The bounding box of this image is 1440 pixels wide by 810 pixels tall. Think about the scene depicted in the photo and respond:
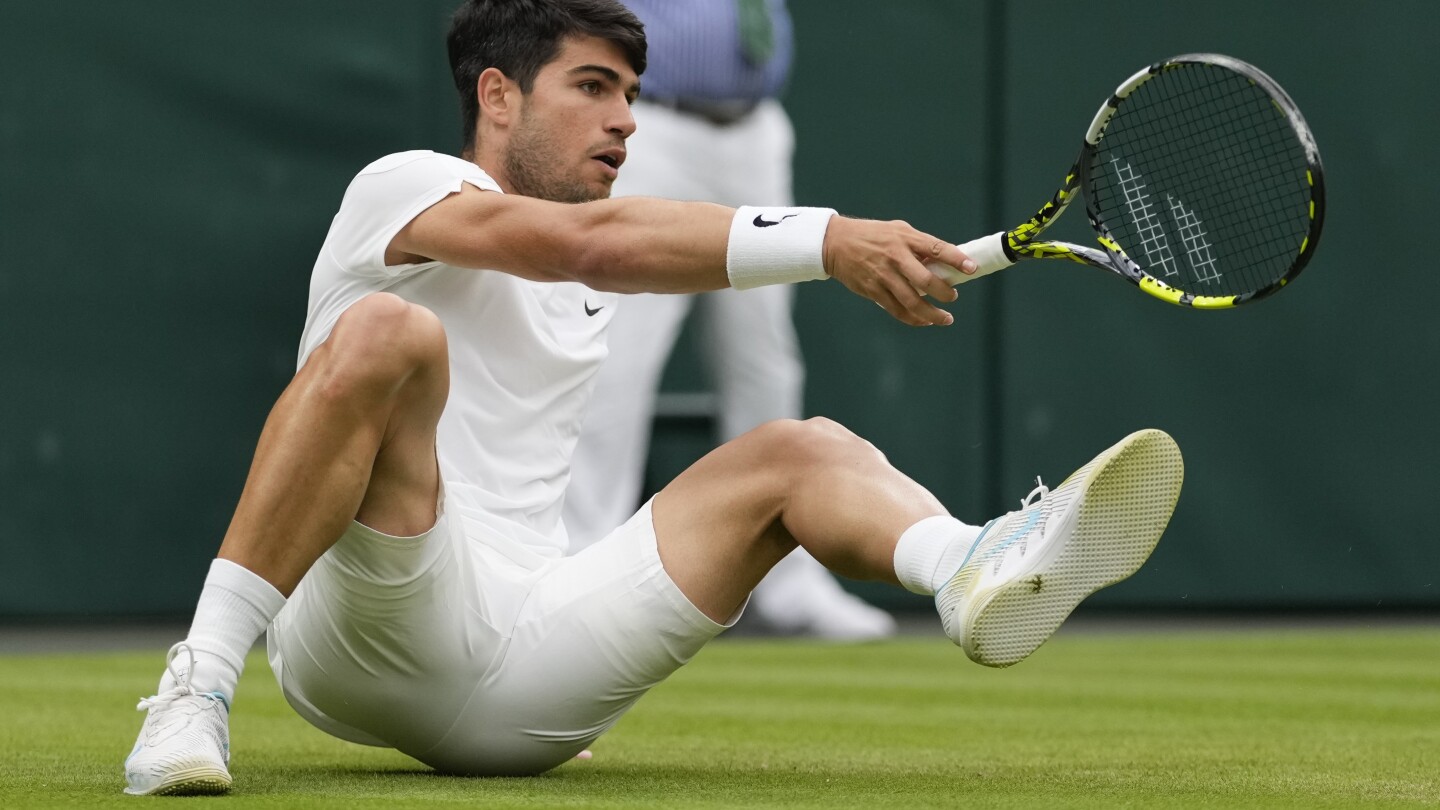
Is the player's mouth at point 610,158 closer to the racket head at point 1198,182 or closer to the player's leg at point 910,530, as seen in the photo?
the player's leg at point 910,530

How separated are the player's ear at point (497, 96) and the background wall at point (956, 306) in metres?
3.79

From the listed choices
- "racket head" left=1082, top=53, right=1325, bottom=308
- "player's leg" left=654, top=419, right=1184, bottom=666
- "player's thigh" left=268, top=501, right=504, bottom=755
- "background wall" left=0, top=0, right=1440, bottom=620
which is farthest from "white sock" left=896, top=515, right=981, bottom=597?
"background wall" left=0, top=0, right=1440, bottom=620

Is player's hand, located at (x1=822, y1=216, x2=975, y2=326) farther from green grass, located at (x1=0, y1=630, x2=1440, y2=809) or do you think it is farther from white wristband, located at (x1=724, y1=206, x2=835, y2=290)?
green grass, located at (x1=0, y1=630, x2=1440, y2=809)

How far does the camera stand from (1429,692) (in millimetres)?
4879

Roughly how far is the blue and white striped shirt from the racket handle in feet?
12.6

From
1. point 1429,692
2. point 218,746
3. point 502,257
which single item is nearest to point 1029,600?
point 502,257

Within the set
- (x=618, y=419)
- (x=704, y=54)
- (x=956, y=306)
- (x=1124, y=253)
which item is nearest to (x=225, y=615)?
(x=1124, y=253)

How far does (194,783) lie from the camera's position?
8.02 ft

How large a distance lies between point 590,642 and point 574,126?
79 cm

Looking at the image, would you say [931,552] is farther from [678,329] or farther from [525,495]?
[678,329]

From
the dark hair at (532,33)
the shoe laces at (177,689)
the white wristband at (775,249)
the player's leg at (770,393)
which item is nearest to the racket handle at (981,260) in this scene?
the white wristband at (775,249)

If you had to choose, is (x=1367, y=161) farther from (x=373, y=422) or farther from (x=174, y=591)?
(x=373, y=422)

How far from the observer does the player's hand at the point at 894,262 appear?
2.45 m

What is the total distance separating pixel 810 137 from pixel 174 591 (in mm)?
2663
